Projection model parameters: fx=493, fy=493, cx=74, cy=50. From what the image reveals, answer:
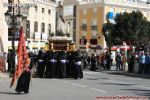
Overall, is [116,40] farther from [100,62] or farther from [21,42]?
[21,42]

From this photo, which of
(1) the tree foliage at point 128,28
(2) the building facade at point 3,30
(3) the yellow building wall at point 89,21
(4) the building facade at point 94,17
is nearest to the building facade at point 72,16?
(4) the building facade at point 94,17

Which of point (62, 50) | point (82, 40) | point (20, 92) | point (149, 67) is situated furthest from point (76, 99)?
point (82, 40)

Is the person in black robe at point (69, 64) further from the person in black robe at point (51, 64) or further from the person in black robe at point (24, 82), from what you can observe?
the person in black robe at point (24, 82)

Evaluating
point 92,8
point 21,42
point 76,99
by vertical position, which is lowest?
point 76,99

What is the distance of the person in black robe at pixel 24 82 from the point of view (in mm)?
18219

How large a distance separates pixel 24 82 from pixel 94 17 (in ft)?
260

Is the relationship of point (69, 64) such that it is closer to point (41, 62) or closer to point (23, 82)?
point (41, 62)

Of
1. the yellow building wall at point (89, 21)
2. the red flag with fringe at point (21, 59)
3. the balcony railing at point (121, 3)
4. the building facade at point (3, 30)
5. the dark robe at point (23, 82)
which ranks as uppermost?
the balcony railing at point (121, 3)

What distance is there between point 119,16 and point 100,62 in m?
37.1

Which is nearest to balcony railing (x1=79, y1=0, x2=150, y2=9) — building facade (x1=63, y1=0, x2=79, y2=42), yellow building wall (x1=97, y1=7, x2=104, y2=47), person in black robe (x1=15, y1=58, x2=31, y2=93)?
yellow building wall (x1=97, y1=7, x2=104, y2=47)

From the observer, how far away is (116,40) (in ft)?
266

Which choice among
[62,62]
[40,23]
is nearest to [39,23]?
[40,23]

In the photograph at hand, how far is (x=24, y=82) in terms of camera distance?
18266 mm

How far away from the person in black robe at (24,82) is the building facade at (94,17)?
248 feet
